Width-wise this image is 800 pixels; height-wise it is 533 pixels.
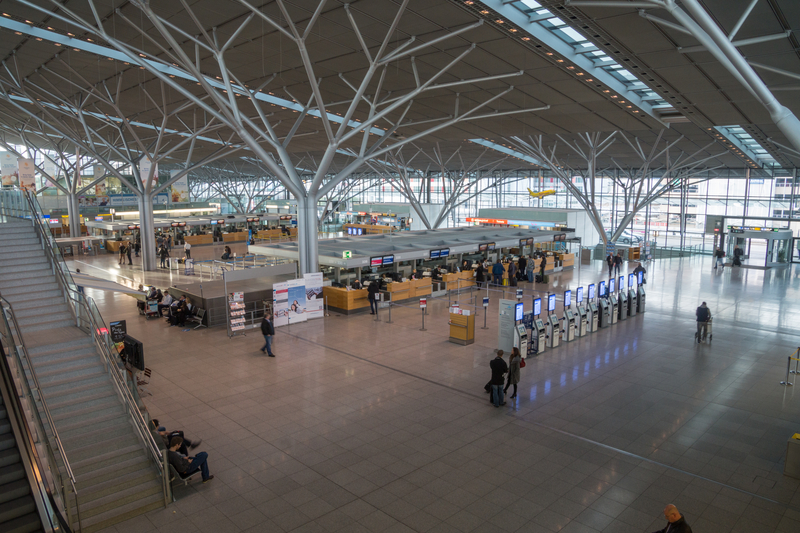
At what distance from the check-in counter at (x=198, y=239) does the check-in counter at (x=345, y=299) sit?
103ft

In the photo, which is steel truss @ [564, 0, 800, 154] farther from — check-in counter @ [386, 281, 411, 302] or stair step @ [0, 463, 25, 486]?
check-in counter @ [386, 281, 411, 302]

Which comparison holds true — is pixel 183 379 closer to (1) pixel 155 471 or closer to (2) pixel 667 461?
(1) pixel 155 471

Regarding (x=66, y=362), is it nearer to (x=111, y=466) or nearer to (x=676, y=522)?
(x=111, y=466)

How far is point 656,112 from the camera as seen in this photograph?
22812 millimetres

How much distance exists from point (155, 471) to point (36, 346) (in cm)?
301

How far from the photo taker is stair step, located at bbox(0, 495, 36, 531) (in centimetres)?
569

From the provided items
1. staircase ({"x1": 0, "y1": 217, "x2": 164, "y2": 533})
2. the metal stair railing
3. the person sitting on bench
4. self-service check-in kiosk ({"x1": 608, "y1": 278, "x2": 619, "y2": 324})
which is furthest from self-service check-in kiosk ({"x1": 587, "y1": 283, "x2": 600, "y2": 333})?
the metal stair railing

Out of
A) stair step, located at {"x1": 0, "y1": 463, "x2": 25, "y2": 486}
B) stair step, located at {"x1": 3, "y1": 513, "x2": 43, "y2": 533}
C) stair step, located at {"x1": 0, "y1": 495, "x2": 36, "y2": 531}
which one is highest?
stair step, located at {"x1": 0, "y1": 463, "x2": 25, "y2": 486}

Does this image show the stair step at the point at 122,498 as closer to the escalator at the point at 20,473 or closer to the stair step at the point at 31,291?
the escalator at the point at 20,473

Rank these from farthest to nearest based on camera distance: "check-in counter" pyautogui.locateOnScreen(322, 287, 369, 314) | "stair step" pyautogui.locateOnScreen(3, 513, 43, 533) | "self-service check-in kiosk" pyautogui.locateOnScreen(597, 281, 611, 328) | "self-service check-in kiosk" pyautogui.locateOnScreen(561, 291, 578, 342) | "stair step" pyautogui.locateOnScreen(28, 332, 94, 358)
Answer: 1. "check-in counter" pyautogui.locateOnScreen(322, 287, 369, 314)
2. "self-service check-in kiosk" pyautogui.locateOnScreen(597, 281, 611, 328)
3. "self-service check-in kiosk" pyautogui.locateOnScreen(561, 291, 578, 342)
4. "stair step" pyautogui.locateOnScreen(28, 332, 94, 358)
5. "stair step" pyautogui.locateOnScreen(3, 513, 43, 533)

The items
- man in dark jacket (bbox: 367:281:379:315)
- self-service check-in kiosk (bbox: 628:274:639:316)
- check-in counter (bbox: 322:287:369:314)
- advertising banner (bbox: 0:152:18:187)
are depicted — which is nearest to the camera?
self-service check-in kiosk (bbox: 628:274:639:316)

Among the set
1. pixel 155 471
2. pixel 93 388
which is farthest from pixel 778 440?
pixel 93 388

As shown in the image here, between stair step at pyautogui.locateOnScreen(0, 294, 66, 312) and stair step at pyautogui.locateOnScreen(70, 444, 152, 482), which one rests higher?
stair step at pyautogui.locateOnScreen(0, 294, 66, 312)

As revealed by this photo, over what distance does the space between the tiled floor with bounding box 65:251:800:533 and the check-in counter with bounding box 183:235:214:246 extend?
3279 cm
